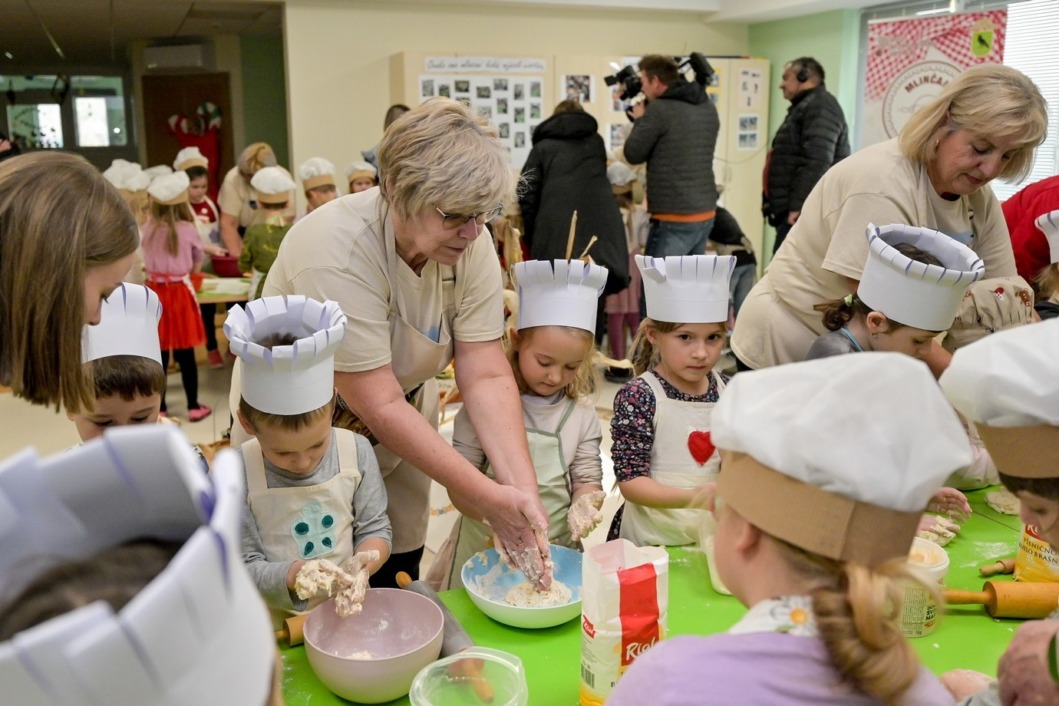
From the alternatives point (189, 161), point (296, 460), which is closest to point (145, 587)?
point (296, 460)

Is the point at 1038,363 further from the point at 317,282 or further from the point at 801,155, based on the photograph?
the point at 801,155

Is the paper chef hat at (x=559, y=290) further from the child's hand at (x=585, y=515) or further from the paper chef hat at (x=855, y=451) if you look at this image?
the paper chef hat at (x=855, y=451)

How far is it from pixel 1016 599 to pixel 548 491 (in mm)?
955

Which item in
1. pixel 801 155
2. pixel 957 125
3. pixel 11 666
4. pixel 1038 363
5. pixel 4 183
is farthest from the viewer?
pixel 801 155

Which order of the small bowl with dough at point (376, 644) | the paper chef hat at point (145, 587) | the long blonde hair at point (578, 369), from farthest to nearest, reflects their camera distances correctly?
1. the long blonde hair at point (578, 369)
2. the small bowl with dough at point (376, 644)
3. the paper chef hat at point (145, 587)

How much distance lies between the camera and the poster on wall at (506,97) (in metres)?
6.61

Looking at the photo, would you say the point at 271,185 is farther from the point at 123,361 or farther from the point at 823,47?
the point at 823,47

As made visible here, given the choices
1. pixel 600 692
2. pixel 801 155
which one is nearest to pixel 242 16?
pixel 801 155

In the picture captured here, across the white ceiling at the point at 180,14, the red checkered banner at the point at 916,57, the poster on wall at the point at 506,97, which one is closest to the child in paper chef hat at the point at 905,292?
the red checkered banner at the point at 916,57

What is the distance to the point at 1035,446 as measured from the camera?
101 cm

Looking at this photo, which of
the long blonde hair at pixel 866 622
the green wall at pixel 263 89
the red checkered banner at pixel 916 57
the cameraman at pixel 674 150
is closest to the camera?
the long blonde hair at pixel 866 622

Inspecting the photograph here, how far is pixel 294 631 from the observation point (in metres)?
1.39

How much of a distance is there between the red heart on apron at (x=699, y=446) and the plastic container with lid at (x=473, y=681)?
0.82m

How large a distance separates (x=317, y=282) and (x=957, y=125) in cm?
154
